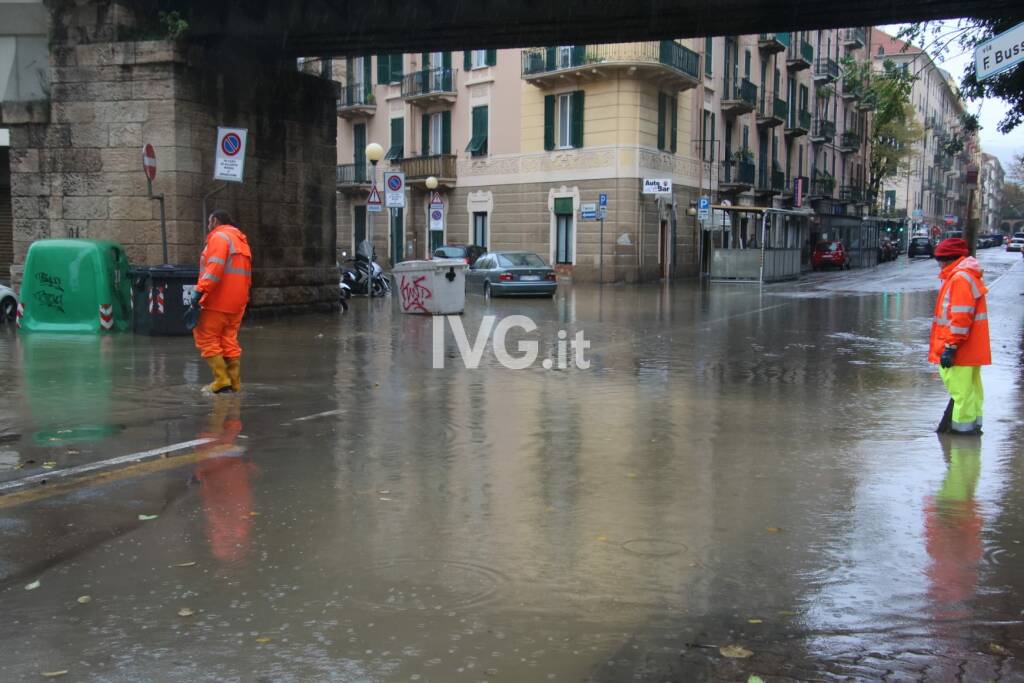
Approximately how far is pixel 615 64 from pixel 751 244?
46.2ft

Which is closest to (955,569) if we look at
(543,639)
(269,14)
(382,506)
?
(543,639)

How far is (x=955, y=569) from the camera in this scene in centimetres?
445

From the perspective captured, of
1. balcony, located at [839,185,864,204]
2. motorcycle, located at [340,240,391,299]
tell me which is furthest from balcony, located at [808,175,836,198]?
motorcycle, located at [340,240,391,299]

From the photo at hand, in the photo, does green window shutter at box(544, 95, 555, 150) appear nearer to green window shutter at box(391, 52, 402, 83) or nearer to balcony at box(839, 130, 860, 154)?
green window shutter at box(391, 52, 402, 83)

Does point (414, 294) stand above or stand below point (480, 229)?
below

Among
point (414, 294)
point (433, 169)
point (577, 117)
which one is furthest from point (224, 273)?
point (433, 169)

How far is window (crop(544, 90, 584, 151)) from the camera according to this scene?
37.4 metres

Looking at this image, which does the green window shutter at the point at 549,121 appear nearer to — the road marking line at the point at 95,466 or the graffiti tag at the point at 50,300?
the graffiti tag at the point at 50,300

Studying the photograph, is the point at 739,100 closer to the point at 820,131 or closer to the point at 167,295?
the point at 820,131

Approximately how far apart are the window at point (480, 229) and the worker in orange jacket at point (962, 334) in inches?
1363

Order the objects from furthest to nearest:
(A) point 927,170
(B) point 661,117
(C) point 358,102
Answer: (A) point 927,170
(C) point 358,102
(B) point 661,117

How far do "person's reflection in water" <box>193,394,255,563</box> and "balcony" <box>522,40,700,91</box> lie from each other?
29978 millimetres

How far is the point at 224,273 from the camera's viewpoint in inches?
360

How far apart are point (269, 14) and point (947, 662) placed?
15.0 metres
